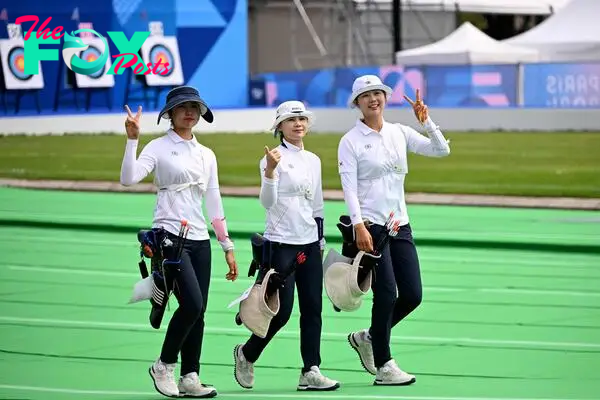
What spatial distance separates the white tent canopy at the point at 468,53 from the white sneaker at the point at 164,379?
4049 centimetres

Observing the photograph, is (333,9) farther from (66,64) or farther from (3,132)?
(3,132)

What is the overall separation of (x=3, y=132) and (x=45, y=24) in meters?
7.45

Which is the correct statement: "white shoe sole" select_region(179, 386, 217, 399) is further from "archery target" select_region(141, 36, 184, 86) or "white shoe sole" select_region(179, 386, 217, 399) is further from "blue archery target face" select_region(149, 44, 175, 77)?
"blue archery target face" select_region(149, 44, 175, 77)

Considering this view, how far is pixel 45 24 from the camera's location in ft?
158

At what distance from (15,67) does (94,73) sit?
119 inches

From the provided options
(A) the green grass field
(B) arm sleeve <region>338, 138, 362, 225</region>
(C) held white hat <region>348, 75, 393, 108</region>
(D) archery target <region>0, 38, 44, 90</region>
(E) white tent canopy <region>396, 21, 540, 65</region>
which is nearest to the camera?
(B) arm sleeve <region>338, 138, 362, 225</region>

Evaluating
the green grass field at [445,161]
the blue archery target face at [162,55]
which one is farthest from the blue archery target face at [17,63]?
the green grass field at [445,161]

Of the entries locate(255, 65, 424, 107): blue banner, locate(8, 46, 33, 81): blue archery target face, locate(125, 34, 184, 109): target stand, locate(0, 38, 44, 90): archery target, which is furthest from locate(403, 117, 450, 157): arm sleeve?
locate(125, 34, 184, 109): target stand

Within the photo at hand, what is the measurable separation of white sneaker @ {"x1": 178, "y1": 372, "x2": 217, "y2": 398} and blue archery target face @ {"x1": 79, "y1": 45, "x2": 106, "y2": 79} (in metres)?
40.1

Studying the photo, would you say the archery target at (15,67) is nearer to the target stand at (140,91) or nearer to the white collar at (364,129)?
the target stand at (140,91)

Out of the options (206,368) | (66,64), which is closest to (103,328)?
(206,368)

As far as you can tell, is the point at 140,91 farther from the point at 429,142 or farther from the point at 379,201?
the point at 379,201

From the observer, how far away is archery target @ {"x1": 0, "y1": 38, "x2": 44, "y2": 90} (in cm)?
4641

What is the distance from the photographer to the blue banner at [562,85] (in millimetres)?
41509
